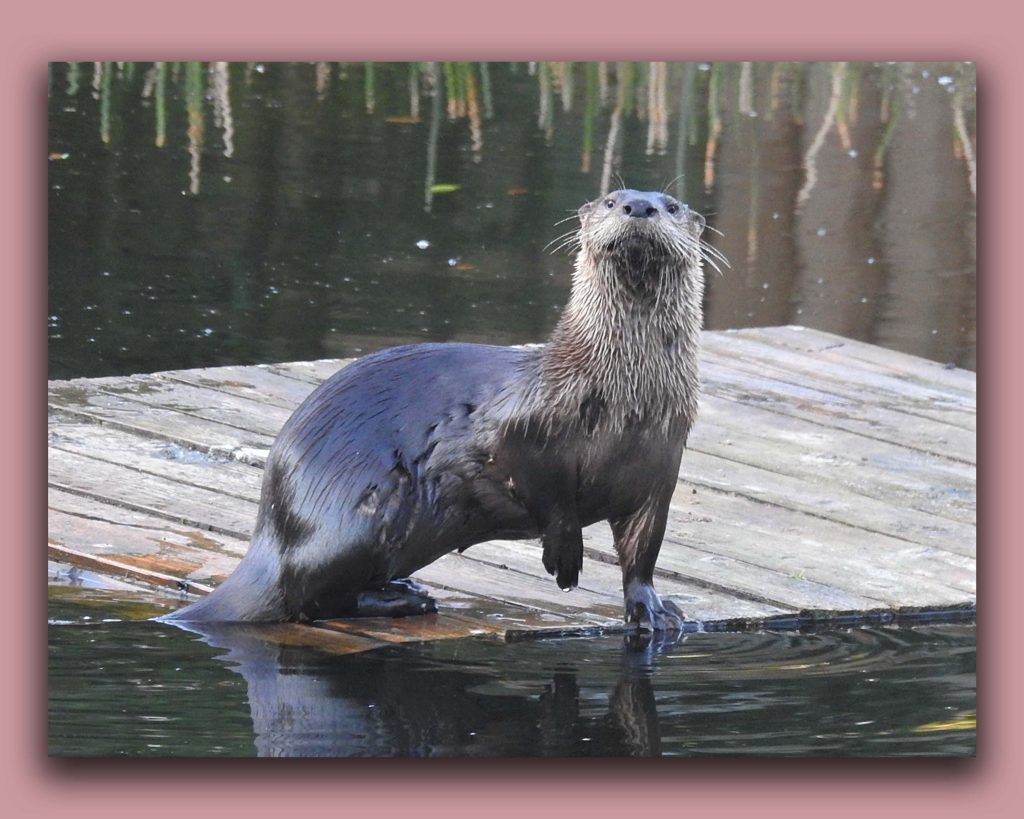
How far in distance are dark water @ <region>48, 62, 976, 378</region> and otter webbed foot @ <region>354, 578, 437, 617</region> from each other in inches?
46.1

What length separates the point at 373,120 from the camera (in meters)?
5.33

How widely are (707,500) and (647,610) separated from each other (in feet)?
2.72

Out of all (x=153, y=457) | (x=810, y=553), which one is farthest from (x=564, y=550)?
(x=153, y=457)

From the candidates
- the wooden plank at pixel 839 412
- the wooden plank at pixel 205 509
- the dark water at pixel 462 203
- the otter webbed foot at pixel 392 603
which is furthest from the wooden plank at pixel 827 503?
the otter webbed foot at pixel 392 603

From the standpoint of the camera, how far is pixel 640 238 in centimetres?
368

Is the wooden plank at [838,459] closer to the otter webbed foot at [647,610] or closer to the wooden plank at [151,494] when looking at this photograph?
the otter webbed foot at [647,610]

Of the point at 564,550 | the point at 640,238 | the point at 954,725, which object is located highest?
the point at 640,238

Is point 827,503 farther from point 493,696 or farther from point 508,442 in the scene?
point 493,696

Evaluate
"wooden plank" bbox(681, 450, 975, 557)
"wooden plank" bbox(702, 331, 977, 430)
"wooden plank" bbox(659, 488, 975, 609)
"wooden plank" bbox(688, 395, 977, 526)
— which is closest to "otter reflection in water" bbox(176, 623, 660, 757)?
"wooden plank" bbox(659, 488, 975, 609)

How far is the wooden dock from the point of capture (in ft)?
13.4

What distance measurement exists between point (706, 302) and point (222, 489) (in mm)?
2306

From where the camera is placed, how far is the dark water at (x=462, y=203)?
16.5ft

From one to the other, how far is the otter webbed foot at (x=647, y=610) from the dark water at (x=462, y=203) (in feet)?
3.88
